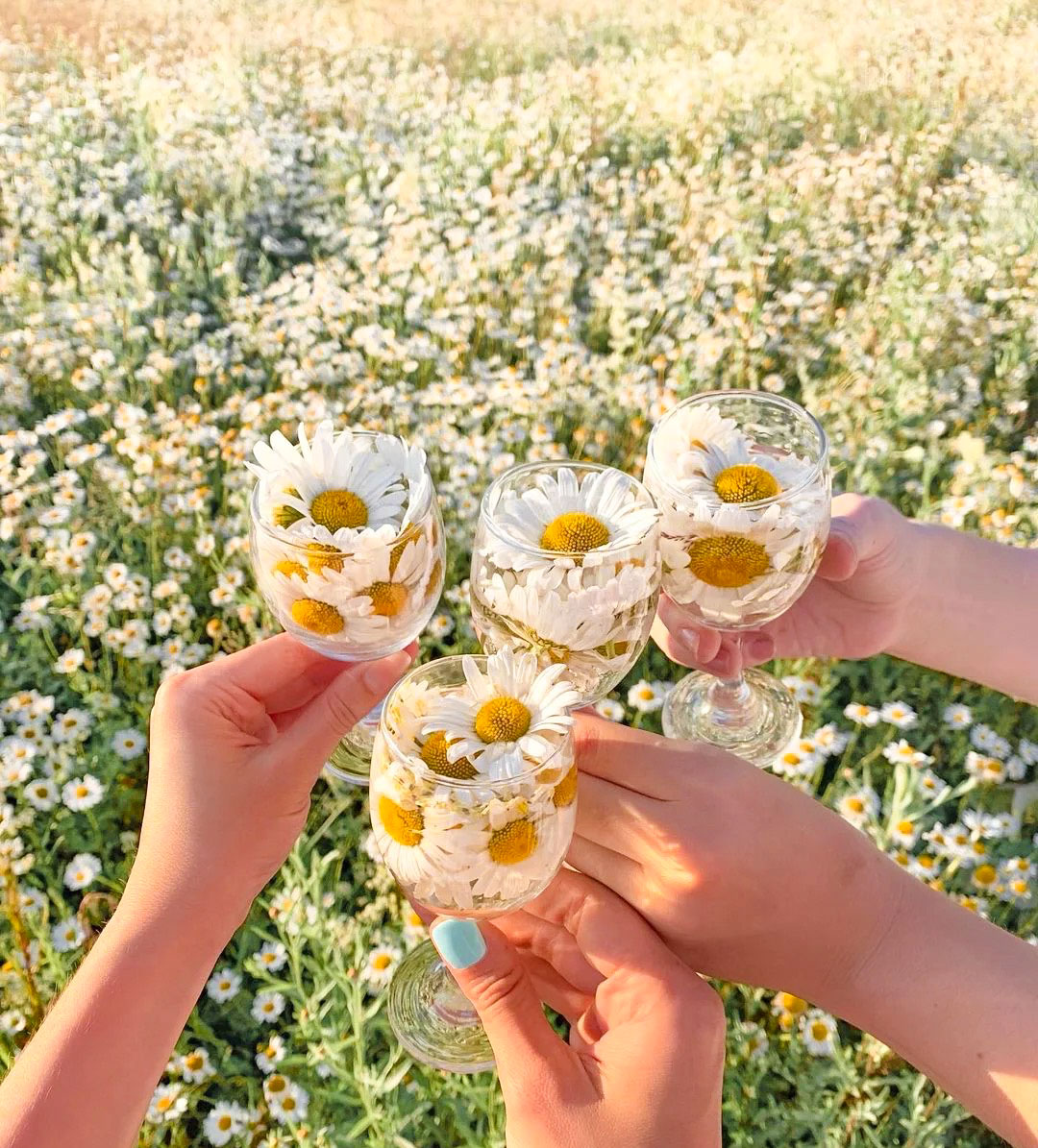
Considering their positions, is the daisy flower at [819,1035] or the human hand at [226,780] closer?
the human hand at [226,780]

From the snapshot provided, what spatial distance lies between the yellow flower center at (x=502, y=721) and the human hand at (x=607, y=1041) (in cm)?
28

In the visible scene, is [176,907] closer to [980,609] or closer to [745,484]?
[745,484]

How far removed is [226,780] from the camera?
1356 mm

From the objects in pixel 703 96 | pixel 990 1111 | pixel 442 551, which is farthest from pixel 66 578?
pixel 703 96

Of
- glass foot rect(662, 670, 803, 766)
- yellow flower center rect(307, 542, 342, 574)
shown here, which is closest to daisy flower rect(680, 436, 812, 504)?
yellow flower center rect(307, 542, 342, 574)

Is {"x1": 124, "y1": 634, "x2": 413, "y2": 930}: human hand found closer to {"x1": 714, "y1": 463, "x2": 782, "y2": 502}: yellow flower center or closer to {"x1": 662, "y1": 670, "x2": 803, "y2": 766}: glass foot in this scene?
{"x1": 714, "y1": 463, "x2": 782, "y2": 502}: yellow flower center

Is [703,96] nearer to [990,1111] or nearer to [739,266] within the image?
[739,266]

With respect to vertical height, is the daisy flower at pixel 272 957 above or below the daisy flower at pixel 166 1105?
above

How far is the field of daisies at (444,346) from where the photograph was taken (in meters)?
1.90

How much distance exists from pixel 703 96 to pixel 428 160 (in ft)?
Answer: 4.03

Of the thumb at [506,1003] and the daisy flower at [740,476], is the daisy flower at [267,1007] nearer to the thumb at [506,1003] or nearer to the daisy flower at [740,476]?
the thumb at [506,1003]

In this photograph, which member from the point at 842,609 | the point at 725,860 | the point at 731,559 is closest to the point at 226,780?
the point at 725,860

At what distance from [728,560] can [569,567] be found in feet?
0.96

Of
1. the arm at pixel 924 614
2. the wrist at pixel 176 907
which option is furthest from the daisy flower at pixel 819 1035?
the wrist at pixel 176 907
